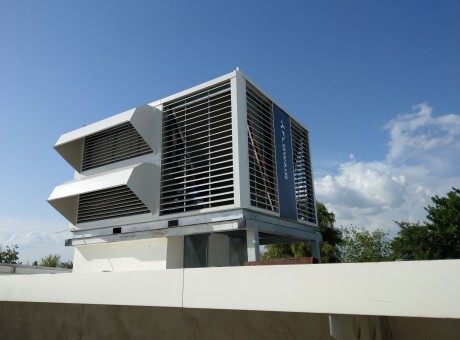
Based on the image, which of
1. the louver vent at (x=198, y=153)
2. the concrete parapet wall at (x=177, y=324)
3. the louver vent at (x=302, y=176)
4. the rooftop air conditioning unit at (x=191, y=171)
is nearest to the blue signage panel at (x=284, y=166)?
the rooftop air conditioning unit at (x=191, y=171)

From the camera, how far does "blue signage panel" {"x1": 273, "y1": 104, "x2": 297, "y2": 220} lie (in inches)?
542

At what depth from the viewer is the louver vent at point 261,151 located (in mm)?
12383

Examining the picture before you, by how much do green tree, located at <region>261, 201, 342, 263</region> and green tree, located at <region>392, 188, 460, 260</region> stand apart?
8.78 meters

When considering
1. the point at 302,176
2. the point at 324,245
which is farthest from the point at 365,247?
the point at 302,176

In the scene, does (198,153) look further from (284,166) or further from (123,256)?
(123,256)

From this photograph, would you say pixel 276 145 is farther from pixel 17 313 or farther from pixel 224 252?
pixel 17 313

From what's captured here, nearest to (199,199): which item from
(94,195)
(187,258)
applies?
(187,258)

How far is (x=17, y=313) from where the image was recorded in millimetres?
→ 13180

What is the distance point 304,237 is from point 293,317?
7768mm

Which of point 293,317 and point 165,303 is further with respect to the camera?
point 293,317

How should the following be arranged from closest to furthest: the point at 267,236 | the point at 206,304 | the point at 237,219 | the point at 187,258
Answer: the point at 206,304 → the point at 237,219 → the point at 187,258 → the point at 267,236

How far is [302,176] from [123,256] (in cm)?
849

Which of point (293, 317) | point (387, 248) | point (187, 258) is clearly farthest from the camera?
point (387, 248)

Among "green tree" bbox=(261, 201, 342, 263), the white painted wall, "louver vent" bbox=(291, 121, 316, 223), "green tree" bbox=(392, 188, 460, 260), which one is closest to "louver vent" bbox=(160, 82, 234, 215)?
the white painted wall
